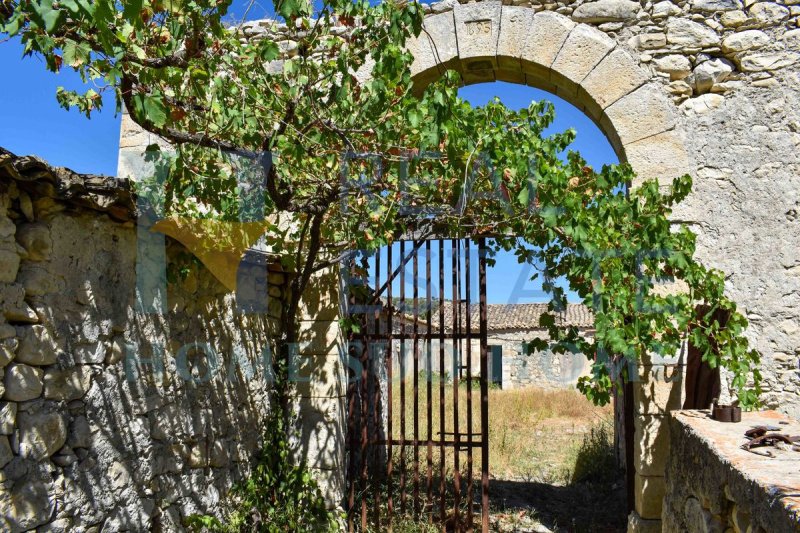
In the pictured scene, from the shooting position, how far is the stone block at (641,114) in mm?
3928

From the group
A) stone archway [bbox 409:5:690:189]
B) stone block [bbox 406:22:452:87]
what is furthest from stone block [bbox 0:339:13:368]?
stone block [bbox 406:22:452:87]

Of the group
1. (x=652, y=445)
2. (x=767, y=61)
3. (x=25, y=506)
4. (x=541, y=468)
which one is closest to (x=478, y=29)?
(x=767, y=61)

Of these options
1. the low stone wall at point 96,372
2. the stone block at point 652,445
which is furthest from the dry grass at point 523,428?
the low stone wall at point 96,372

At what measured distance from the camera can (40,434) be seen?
2139 millimetres

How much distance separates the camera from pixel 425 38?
4289 mm

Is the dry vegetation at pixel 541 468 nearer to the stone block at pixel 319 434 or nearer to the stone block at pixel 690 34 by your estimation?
the stone block at pixel 319 434

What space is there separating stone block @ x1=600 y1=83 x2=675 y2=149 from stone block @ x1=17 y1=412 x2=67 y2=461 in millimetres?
3395

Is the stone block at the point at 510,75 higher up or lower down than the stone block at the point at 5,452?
higher up

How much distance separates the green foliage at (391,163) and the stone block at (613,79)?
572 mm

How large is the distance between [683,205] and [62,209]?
3.30 metres

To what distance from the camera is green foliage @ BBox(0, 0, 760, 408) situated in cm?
254

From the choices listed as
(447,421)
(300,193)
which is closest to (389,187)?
(300,193)

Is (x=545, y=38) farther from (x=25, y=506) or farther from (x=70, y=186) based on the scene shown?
(x=25, y=506)

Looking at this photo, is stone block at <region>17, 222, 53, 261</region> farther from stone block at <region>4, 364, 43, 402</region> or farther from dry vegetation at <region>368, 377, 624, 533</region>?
dry vegetation at <region>368, 377, 624, 533</region>
